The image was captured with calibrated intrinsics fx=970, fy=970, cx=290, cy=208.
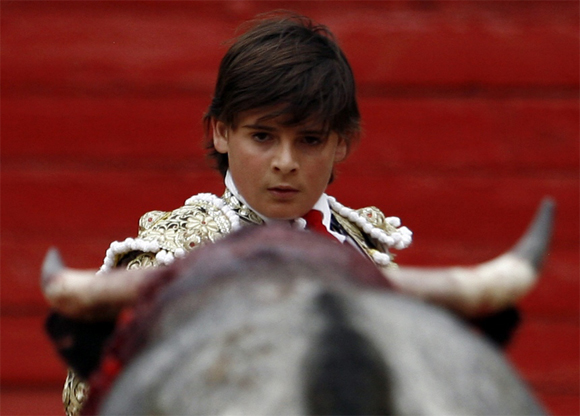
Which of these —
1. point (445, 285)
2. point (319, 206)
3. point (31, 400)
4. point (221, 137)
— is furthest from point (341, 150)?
point (31, 400)

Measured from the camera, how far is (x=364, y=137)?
3.36m

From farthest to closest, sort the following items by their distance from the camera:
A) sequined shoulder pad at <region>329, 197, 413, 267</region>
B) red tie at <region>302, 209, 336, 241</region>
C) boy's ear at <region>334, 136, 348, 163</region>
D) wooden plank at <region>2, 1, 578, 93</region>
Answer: wooden plank at <region>2, 1, 578, 93</region> → sequined shoulder pad at <region>329, 197, 413, 267</region> → boy's ear at <region>334, 136, 348, 163</region> → red tie at <region>302, 209, 336, 241</region>

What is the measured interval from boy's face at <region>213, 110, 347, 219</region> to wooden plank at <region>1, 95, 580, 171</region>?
5.38ft

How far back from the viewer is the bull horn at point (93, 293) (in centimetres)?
100

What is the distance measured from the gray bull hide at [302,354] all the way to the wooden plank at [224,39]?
8.60 ft

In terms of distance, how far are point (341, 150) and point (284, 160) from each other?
267mm

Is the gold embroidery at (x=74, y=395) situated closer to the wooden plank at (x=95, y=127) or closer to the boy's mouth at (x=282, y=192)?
the boy's mouth at (x=282, y=192)

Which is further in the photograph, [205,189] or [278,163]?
[205,189]

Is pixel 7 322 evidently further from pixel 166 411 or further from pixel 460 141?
pixel 166 411

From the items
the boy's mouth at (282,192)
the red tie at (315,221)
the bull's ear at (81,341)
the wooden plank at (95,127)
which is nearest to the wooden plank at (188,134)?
the wooden plank at (95,127)

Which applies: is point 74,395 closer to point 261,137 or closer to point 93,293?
point 261,137

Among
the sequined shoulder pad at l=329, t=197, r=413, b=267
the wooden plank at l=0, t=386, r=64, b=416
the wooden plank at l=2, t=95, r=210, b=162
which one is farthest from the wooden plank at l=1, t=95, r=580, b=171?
the sequined shoulder pad at l=329, t=197, r=413, b=267

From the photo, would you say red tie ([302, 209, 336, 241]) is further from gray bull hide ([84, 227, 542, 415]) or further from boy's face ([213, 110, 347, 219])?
gray bull hide ([84, 227, 542, 415])

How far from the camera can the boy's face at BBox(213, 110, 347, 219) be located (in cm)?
167
